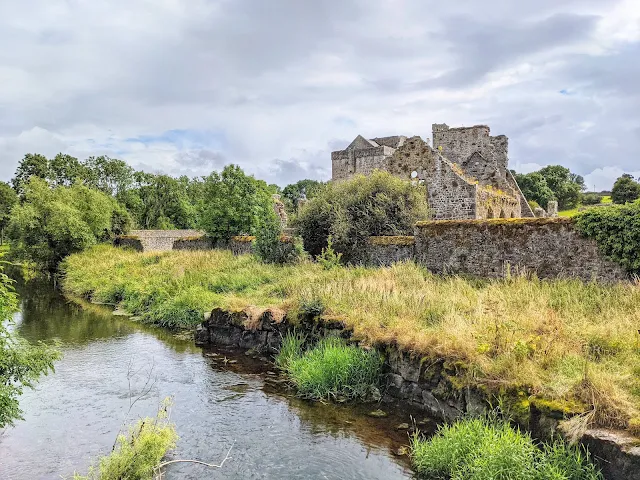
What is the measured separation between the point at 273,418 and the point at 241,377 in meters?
2.80

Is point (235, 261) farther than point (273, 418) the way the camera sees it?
Yes

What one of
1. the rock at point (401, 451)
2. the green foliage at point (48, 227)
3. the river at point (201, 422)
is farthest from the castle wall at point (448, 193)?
the green foliage at point (48, 227)

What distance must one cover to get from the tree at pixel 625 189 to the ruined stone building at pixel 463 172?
87.4 feet

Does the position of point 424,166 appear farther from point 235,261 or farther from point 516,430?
point 516,430

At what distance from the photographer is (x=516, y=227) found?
14117mm

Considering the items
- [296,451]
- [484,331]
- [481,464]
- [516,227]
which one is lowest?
[296,451]

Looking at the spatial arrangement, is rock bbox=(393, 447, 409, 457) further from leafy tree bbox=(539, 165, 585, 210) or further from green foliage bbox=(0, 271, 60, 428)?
leafy tree bbox=(539, 165, 585, 210)

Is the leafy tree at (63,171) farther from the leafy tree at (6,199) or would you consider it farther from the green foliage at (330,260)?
the green foliage at (330,260)

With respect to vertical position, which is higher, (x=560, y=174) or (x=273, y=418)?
(x=560, y=174)

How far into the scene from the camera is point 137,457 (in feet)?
22.9

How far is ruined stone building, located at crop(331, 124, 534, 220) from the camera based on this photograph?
2108 centimetres

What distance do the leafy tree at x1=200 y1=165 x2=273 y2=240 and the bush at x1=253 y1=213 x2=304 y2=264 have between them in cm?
818

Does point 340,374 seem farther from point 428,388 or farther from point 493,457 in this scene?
point 493,457

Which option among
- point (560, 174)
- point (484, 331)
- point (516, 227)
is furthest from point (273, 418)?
point (560, 174)
